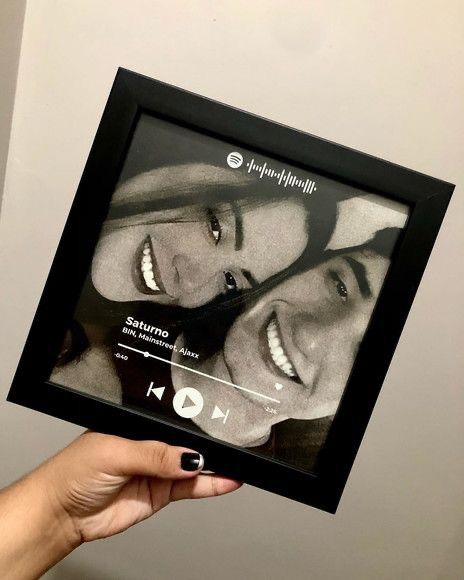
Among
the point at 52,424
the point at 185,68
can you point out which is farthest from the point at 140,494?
the point at 185,68

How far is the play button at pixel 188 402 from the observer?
1.90ft

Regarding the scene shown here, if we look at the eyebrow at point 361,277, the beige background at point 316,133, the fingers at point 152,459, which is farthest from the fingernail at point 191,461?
the beige background at point 316,133

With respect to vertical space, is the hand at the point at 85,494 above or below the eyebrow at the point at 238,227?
below

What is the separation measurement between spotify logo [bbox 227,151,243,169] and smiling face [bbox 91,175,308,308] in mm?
39

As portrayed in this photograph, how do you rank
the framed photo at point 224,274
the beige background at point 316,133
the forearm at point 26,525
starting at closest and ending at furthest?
the framed photo at point 224,274, the forearm at point 26,525, the beige background at point 316,133

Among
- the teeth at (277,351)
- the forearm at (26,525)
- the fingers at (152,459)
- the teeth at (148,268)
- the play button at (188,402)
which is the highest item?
the teeth at (148,268)

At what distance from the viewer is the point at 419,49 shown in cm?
81

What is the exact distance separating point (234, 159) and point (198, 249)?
0.31 feet

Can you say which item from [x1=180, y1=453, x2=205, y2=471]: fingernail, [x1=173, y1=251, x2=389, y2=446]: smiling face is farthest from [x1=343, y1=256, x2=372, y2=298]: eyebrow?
Result: [x1=180, y1=453, x2=205, y2=471]: fingernail

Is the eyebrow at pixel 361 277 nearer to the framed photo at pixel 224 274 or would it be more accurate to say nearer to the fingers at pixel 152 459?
the framed photo at pixel 224 274

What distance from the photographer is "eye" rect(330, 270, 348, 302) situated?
57 centimetres

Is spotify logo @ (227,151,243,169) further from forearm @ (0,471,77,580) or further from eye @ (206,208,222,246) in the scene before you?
forearm @ (0,471,77,580)

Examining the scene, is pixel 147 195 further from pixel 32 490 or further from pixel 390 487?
pixel 390 487

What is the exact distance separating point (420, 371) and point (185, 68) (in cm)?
58
